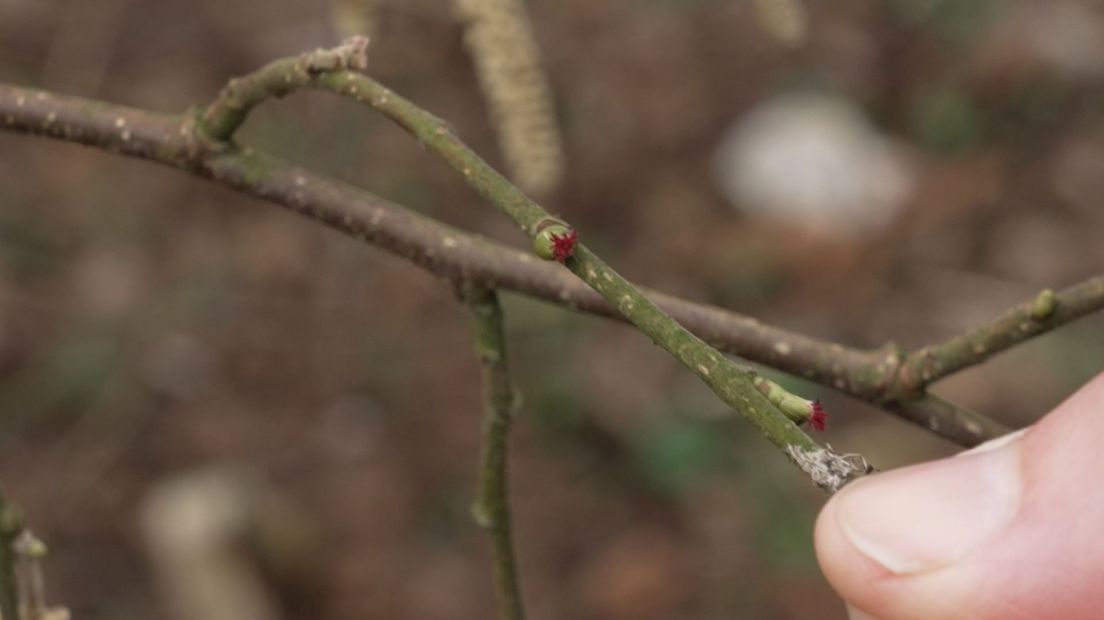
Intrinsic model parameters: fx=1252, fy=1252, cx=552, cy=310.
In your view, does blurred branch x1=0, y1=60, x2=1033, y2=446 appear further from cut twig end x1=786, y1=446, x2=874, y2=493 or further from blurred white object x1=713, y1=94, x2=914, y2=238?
blurred white object x1=713, y1=94, x2=914, y2=238

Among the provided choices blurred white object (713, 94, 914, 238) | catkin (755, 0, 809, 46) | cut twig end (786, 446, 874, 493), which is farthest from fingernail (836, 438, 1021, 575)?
blurred white object (713, 94, 914, 238)

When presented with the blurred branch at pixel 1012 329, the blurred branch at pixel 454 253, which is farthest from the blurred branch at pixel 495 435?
the blurred branch at pixel 1012 329

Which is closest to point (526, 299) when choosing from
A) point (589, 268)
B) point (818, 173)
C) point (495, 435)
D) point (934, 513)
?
point (818, 173)

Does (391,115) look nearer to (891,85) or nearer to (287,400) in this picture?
(287,400)

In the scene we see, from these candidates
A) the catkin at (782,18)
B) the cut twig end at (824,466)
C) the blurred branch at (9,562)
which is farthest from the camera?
the catkin at (782,18)

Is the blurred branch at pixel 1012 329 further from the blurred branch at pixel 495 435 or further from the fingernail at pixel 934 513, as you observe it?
the blurred branch at pixel 495 435

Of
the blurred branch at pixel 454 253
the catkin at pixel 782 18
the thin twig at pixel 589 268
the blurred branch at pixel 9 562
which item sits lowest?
the blurred branch at pixel 9 562
